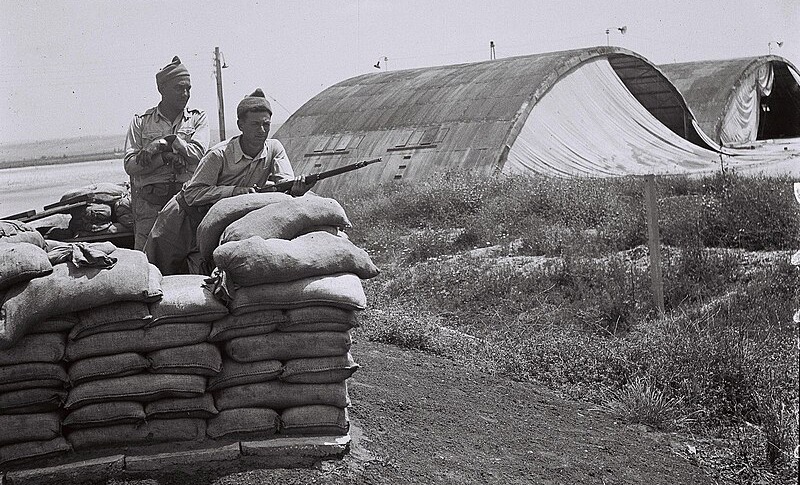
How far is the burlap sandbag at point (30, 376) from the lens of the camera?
159 inches

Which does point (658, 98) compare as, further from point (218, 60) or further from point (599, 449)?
point (599, 449)

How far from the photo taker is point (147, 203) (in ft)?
21.6

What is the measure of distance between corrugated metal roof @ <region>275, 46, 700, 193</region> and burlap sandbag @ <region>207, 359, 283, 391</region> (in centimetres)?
1216

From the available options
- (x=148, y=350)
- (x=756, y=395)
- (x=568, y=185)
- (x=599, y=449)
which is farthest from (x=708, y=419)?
(x=568, y=185)

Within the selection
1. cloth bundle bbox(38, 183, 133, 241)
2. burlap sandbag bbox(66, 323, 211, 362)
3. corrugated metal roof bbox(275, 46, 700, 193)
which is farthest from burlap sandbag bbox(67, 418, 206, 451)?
corrugated metal roof bbox(275, 46, 700, 193)

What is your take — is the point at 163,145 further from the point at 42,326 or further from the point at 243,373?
the point at 243,373

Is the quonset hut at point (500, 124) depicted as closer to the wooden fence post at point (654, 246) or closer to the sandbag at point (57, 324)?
the wooden fence post at point (654, 246)

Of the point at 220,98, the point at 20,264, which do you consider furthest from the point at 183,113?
the point at 220,98

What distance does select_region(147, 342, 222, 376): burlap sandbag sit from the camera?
415 cm

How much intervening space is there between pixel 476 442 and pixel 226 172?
227cm

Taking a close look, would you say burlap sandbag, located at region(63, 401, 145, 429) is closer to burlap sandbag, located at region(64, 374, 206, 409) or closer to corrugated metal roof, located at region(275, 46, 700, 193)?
burlap sandbag, located at region(64, 374, 206, 409)

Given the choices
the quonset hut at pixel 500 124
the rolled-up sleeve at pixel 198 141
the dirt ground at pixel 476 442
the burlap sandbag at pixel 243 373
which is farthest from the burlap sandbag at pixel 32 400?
the quonset hut at pixel 500 124

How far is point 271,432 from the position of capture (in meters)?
4.32

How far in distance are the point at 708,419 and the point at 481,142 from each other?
11891 millimetres
